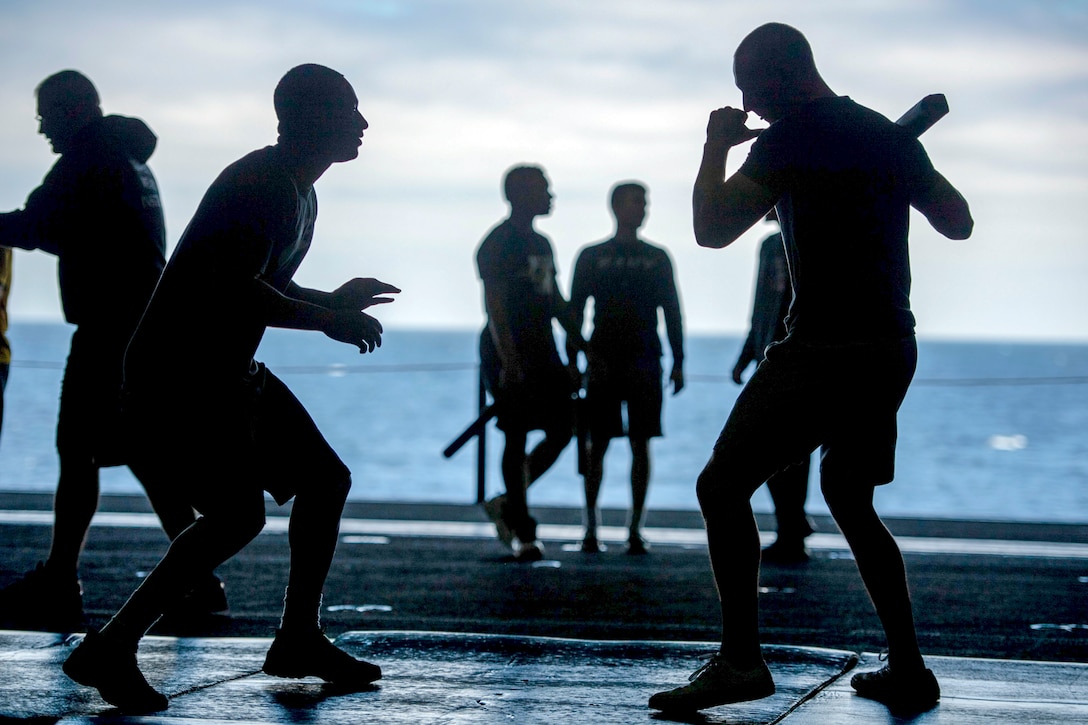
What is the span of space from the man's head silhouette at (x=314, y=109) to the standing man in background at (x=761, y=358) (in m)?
3.49

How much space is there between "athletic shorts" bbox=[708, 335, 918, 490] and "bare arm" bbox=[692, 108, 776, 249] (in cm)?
33

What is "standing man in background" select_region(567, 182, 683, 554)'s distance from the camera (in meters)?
7.29

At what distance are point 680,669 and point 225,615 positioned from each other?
6.25 ft

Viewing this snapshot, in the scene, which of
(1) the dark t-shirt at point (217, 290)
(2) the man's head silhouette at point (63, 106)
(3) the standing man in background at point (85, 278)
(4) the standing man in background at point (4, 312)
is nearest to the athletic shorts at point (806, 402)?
(1) the dark t-shirt at point (217, 290)

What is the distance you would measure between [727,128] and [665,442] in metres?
50.6

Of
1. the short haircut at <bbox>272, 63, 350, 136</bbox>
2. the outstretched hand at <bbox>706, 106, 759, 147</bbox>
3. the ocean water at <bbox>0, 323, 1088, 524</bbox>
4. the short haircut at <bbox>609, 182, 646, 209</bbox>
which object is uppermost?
the short haircut at <bbox>609, 182, 646, 209</bbox>

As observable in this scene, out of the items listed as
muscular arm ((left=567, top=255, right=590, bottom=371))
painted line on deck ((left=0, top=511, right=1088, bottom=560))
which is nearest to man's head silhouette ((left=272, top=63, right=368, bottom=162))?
muscular arm ((left=567, top=255, right=590, bottom=371))

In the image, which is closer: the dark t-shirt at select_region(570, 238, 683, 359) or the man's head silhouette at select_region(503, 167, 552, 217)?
the man's head silhouette at select_region(503, 167, 552, 217)

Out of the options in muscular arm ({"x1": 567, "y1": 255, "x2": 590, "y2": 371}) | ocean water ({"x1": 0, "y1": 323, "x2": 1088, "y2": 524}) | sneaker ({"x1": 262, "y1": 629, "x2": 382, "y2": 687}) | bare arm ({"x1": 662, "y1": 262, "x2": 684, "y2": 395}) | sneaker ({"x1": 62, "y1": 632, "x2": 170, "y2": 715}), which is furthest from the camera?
ocean water ({"x1": 0, "y1": 323, "x2": 1088, "y2": 524})

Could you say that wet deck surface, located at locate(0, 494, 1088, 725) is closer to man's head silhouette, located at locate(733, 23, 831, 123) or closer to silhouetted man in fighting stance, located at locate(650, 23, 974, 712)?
silhouetted man in fighting stance, located at locate(650, 23, 974, 712)

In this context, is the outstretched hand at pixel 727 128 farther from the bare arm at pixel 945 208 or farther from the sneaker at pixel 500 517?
the sneaker at pixel 500 517

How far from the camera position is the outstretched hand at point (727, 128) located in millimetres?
3371

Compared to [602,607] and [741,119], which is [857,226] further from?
[602,607]

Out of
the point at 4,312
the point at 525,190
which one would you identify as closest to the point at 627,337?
the point at 525,190
